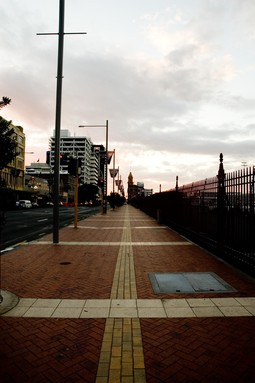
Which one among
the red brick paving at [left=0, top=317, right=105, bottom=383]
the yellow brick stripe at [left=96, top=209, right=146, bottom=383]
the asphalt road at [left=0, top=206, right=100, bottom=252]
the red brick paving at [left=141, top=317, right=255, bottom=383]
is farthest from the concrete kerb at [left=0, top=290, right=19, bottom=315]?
the asphalt road at [left=0, top=206, right=100, bottom=252]

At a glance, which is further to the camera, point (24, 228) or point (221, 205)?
point (24, 228)

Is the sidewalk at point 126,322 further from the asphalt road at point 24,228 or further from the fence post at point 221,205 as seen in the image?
the asphalt road at point 24,228

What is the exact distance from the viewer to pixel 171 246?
1177cm

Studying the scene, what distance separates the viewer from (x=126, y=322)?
462cm

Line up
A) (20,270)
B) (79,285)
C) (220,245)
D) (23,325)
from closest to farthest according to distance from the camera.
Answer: (23,325) → (79,285) → (20,270) → (220,245)

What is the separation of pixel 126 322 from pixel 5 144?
10.9 feet

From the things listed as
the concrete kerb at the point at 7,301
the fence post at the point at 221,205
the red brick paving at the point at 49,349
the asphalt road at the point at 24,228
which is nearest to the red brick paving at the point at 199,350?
the red brick paving at the point at 49,349

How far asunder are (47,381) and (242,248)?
6.14 meters

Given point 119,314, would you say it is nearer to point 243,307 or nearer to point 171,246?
point 243,307

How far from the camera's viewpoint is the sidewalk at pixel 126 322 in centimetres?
339

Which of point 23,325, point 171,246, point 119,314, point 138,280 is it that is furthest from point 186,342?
point 171,246

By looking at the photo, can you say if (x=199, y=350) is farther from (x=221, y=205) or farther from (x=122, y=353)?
(x=221, y=205)

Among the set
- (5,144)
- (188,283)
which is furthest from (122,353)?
(5,144)

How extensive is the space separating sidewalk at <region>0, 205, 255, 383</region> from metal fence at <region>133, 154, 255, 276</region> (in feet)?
2.13
